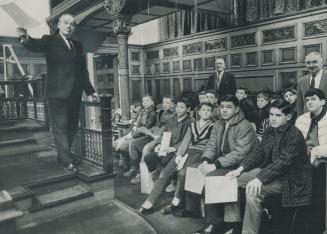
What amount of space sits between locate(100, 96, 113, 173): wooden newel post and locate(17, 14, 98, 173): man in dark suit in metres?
0.41

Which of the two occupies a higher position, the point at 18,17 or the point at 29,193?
the point at 18,17

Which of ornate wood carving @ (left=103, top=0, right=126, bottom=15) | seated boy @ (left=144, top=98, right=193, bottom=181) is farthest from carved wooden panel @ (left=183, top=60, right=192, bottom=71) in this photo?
seated boy @ (left=144, top=98, right=193, bottom=181)

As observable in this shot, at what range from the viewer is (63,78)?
3787mm

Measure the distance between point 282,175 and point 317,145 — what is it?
1.99 ft

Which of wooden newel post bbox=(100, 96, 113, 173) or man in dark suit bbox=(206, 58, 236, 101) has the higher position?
man in dark suit bbox=(206, 58, 236, 101)

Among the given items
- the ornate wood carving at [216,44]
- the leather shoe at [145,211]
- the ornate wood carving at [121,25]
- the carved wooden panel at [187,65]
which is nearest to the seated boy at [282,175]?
the leather shoe at [145,211]

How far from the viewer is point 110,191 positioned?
12.6 ft

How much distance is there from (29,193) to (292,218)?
2.62 meters

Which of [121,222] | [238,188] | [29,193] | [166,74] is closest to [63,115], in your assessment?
[29,193]

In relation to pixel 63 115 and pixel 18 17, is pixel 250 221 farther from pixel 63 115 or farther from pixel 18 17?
pixel 18 17

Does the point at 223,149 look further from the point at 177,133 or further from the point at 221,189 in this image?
the point at 177,133

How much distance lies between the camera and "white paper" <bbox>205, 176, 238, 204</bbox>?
2.71 meters

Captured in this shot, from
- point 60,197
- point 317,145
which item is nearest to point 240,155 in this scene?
point 317,145

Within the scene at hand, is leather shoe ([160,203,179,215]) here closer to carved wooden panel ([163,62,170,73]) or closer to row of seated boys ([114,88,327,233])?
row of seated boys ([114,88,327,233])
